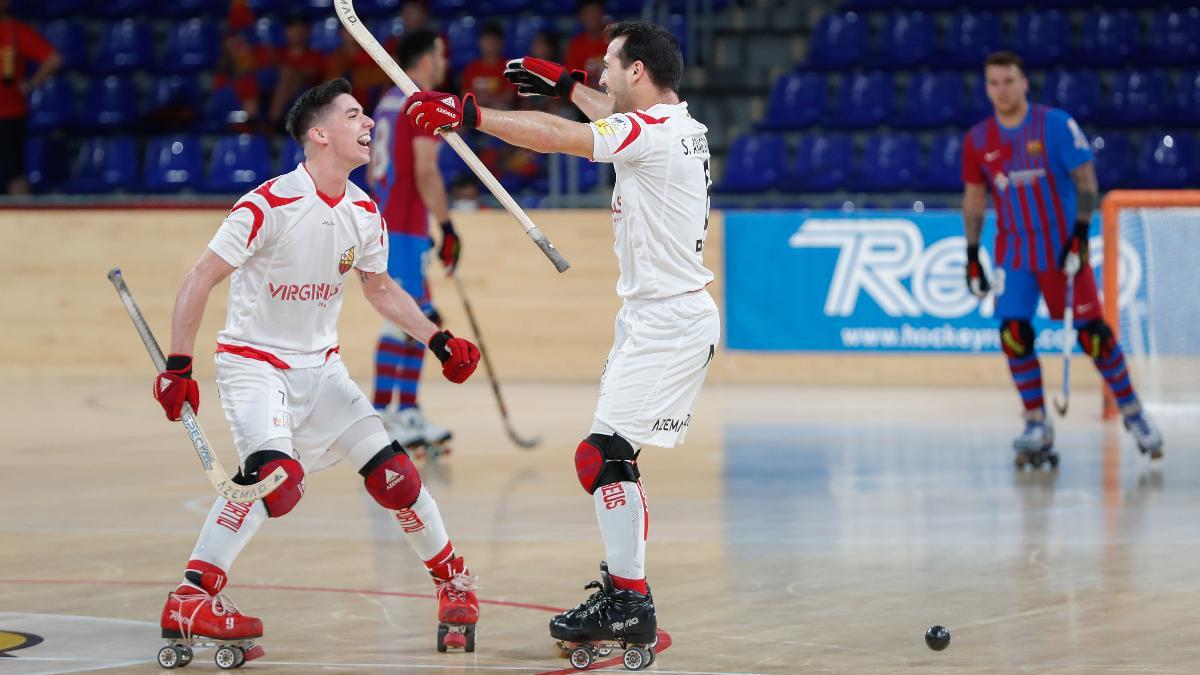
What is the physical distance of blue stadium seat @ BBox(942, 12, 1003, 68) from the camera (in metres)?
15.5

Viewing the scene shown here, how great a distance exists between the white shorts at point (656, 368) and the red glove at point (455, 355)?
1.33ft

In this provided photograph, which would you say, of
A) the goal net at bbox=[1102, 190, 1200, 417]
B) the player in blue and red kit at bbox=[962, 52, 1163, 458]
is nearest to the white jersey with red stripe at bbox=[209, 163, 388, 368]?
the player in blue and red kit at bbox=[962, 52, 1163, 458]

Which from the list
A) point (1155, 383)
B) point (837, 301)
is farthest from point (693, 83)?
point (1155, 383)

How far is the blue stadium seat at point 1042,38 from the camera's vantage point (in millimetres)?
15242

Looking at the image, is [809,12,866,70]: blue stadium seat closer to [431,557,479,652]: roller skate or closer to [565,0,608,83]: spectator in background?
[565,0,608,83]: spectator in background

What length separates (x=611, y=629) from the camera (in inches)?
193

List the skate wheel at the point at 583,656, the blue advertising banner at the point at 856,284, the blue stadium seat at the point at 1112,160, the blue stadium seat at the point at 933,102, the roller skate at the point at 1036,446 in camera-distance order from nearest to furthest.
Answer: the skate wheel at the point at 583,656 → the roller skate at the point at 1036,446 → the blue advertising banner at the point at 856,284 → the blue stadium seat at the point at 1112,160 → the blue stadium seat at the point at 933,102

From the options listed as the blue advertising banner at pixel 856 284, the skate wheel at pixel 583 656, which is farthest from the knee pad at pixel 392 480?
the blue advertising banner at pixel 856 284

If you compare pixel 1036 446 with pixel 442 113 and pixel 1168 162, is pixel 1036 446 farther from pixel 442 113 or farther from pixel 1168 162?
pixel 1168 162

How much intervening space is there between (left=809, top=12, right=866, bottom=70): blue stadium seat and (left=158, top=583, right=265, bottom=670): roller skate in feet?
38.1

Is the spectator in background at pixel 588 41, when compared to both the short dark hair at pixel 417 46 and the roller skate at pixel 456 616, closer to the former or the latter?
the short dark hair at pixel 417 46

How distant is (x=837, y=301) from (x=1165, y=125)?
3393 millimetres

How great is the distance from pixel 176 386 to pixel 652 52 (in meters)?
1.59

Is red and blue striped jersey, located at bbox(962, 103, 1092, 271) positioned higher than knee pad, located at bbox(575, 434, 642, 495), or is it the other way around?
red and blue striped jersey, located at bbox(962, 103, 1092, 271)
